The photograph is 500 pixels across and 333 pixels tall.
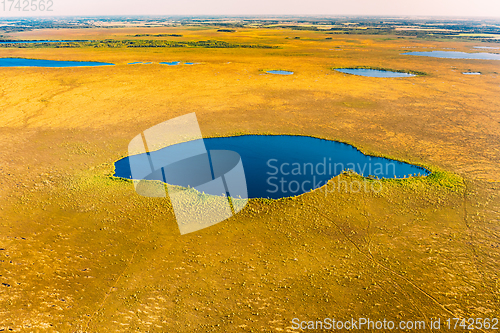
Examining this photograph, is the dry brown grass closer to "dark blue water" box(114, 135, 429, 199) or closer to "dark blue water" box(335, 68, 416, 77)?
"dark blue water" box(114, 135, 429, 199)

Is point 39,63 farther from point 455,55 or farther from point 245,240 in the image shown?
point 455,55

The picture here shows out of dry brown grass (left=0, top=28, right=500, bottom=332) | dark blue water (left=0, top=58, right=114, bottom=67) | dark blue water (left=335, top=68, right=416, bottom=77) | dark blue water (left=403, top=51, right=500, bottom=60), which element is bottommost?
dry brown grass (left=0, top=28, right=500, bottom=332)

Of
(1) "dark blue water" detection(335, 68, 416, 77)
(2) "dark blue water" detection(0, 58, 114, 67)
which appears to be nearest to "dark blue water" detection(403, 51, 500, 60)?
(1) "dark blue water" detection(335, 68, 416, 77)

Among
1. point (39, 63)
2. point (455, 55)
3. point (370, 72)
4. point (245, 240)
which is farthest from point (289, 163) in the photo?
point (455, 55)

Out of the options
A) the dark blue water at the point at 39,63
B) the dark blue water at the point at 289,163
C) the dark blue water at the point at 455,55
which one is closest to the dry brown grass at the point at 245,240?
the dark blue water at the point at 289,163

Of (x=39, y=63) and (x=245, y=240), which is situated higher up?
(x=39, y=63)

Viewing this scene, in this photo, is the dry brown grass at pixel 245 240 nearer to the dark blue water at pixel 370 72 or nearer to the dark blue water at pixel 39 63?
the dark blue water at pixel 370 72

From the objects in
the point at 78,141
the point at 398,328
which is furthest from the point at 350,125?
the point at 78,141

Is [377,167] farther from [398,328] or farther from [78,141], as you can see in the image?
[78,141]
